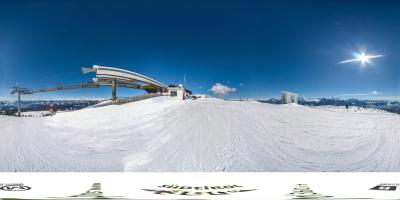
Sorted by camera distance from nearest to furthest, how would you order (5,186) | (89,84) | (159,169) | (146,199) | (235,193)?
(146,199) < (235,193) < (5,186) < (159,169) < (89,84)

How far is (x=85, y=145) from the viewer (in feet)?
18.0

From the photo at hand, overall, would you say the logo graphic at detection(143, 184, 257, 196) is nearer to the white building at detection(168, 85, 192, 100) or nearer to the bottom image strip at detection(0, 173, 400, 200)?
the bottom image strip at detection(0, 173, 400, 200)

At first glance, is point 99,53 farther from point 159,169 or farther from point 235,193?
point 235,193

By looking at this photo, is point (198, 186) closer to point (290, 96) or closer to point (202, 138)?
point (202, 138)

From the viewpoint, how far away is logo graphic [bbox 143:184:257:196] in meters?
4.20

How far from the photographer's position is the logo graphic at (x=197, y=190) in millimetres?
4203

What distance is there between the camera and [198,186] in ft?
14.9

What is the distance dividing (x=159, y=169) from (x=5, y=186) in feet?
5.99

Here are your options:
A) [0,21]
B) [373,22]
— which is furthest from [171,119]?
[373,22]

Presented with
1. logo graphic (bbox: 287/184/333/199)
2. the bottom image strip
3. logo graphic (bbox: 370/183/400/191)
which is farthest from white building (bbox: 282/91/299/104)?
logo graphic (bbox: 370/183/400/191)

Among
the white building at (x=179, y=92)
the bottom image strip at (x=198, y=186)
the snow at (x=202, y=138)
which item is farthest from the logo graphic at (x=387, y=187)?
the white building at (x=179, y=92)

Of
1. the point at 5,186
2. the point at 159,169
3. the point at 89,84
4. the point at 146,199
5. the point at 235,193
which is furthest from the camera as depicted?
the point at 89,84

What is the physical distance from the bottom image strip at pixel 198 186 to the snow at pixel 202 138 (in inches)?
7.6

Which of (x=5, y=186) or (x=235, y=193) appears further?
(x=5, y=186)
